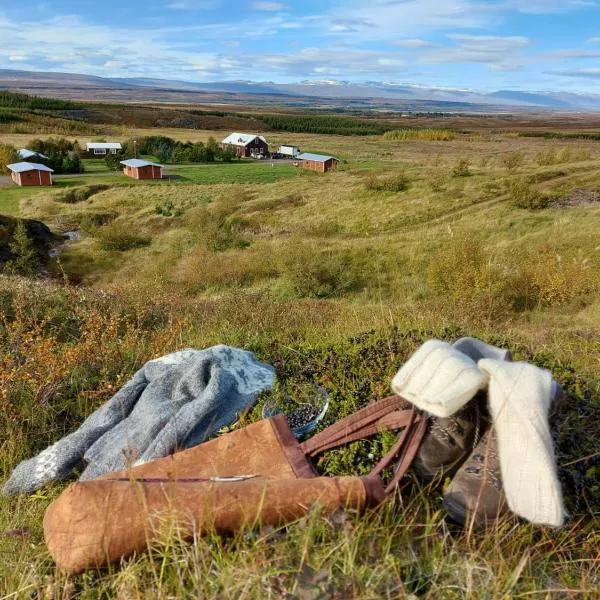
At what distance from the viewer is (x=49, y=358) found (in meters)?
4.25

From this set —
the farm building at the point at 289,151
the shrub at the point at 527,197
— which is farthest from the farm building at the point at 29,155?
the shrub at the point at 527,197

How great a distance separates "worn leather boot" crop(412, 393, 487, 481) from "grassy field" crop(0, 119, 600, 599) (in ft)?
0.33

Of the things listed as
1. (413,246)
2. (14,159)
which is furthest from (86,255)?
(14,159)

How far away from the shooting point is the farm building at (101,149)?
6825 centimetres

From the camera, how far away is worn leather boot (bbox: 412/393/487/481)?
229 centimetres

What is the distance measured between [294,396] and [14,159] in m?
62.9

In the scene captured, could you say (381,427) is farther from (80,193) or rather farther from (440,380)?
(80,193)

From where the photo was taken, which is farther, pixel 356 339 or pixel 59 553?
pixel 356 339

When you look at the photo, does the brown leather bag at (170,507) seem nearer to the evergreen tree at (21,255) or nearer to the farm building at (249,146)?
the evergreen tree at (21,255)

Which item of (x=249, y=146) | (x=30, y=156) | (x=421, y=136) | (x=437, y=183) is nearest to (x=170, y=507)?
(x=437, y=183)

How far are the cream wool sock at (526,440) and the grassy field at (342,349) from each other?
0.15m

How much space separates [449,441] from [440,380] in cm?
44

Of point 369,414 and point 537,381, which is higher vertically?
point 537,381

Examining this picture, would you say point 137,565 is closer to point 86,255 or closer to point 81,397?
point 81,397
